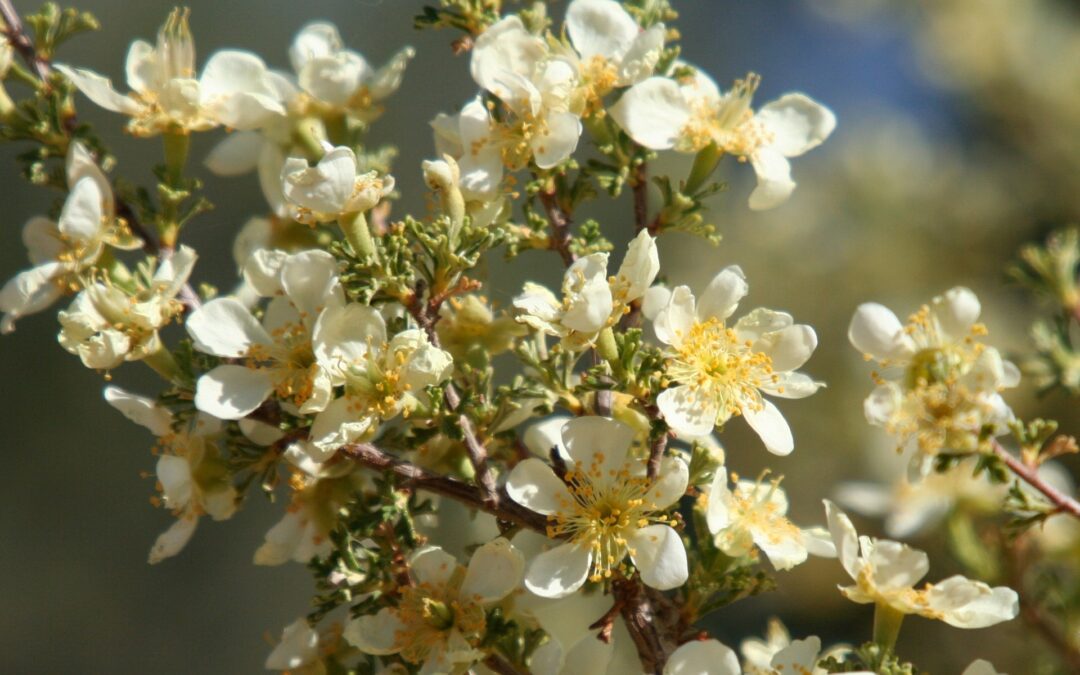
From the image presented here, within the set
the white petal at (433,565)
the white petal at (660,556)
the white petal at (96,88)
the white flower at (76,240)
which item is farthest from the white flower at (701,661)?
the white petal at (96,88)

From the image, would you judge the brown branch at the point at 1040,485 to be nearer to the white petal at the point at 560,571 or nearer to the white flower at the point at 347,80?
the white petal at the point at 560,571

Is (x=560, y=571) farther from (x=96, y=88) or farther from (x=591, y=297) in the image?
(x=96, y=88)

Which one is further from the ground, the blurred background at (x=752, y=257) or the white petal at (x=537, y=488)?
the white petal at (x=537, y=488)

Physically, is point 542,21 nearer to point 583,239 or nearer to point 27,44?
point 583,239

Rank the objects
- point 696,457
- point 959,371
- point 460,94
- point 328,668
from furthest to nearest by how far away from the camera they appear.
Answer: point 460,94, point 328,668, point 696,457, point 959,371

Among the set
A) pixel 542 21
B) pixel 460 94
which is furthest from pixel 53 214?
pixel 460 94

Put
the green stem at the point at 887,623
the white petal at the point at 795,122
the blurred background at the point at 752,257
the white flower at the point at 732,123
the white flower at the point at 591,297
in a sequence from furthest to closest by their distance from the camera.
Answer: the blurred background at the point at 752,257, the white petal at the point at 795,122, the white flower at the point at 732,123, the green stem at the point at 887,623, the white flower at the point at 591,297

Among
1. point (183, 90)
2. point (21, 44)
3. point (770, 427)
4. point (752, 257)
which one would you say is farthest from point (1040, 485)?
point (752, 257)
